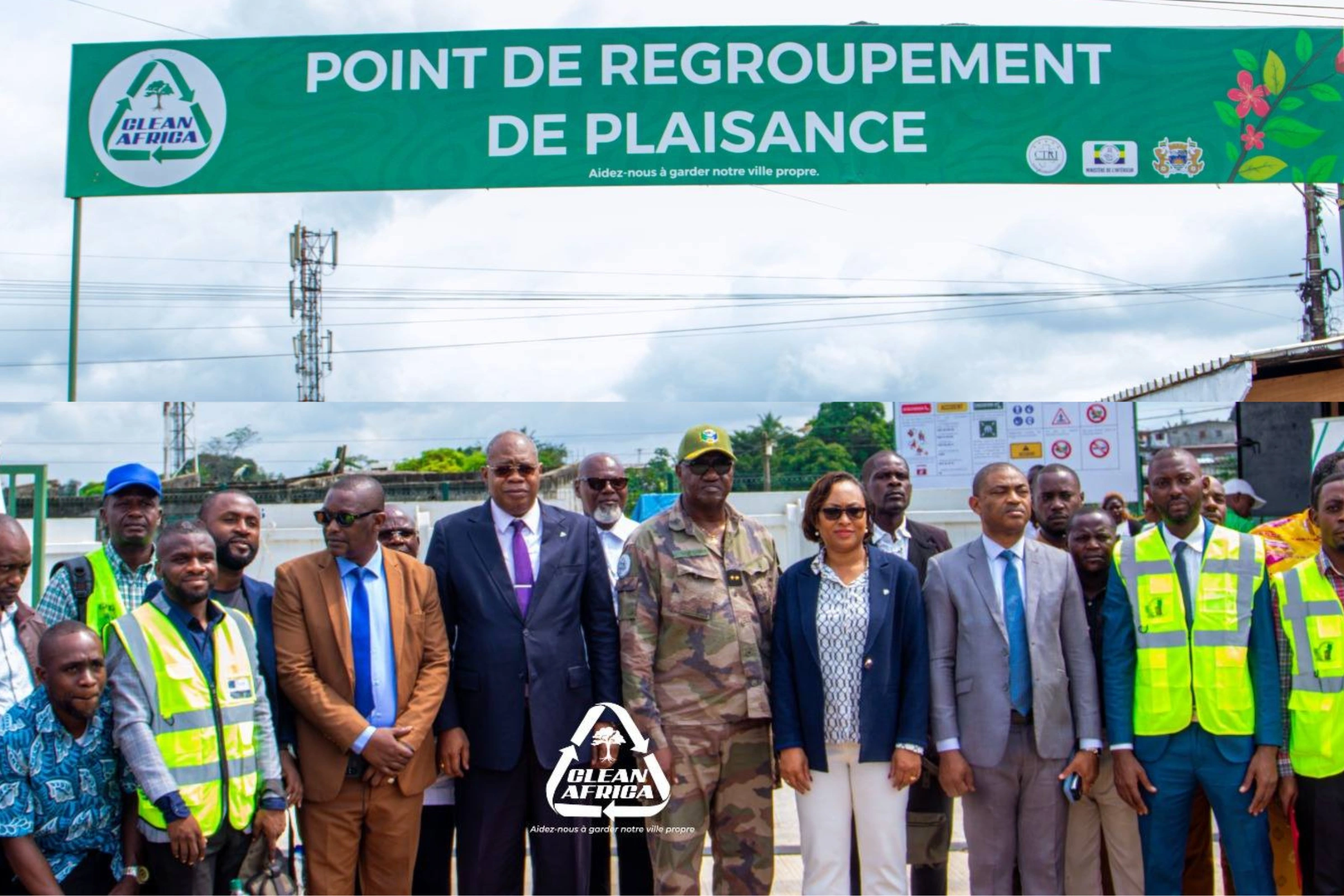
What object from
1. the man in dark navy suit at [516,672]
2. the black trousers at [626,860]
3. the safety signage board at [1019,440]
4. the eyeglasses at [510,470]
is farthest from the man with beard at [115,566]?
the safety signage board at [1019,440]

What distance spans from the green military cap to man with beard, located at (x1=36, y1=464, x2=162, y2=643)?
220cm

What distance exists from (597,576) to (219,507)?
1596 mm

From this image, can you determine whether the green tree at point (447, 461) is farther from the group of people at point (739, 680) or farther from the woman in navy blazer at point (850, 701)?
the woman in navy blazer at point (850, 701)

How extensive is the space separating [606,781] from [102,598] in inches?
84.2

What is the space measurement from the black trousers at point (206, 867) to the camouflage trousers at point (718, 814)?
1571 mm

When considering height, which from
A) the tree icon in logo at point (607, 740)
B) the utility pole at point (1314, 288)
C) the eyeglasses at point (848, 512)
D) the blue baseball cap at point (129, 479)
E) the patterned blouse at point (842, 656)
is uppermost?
the utility pole at point (1314, 288)

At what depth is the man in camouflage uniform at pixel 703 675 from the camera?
4.22 meters

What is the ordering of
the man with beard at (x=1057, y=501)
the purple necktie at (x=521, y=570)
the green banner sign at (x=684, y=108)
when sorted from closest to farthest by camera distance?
the purple necktie at (x=521, y=570), the man with beard at (x=1057, y=501), the green banner sign at (x=684, y=108)

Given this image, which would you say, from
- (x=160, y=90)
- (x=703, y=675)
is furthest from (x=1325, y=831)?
(x=160, y=90)

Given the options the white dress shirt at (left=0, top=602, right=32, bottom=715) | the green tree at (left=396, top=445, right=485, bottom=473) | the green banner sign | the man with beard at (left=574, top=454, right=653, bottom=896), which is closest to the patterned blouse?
the man with beard at (left=574, top=454, right=653, bottom=896)

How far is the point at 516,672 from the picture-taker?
170 inches

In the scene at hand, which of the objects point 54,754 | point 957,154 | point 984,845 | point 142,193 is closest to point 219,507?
point 54,754

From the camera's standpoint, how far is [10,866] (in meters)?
3.65

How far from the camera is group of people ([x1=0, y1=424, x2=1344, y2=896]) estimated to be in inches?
161
